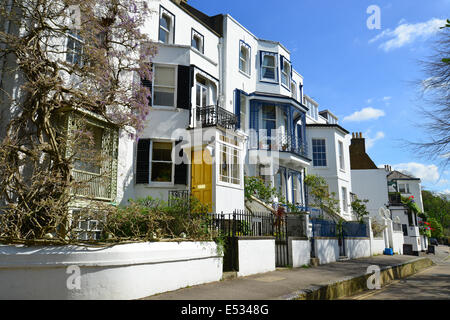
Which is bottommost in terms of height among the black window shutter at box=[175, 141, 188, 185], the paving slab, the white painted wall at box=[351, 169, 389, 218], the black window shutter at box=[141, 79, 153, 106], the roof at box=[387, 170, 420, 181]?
the paving slab

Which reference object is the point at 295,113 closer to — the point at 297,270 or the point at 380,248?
the point at 380,248

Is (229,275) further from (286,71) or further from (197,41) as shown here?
(286,71)

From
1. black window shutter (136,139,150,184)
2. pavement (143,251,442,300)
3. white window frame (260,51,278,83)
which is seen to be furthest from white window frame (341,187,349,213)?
black window shutter (136,139,150,184)

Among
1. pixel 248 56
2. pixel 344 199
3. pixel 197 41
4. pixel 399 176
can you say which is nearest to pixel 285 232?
pixel 197 41

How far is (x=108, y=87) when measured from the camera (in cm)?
1114

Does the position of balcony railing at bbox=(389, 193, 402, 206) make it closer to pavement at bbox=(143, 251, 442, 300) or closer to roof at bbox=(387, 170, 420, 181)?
roof at bbox=(387, 170, 420, 181)

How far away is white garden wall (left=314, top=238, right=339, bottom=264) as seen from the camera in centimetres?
1415

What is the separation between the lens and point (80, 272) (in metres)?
6.28

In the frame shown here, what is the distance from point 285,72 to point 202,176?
39.9ft

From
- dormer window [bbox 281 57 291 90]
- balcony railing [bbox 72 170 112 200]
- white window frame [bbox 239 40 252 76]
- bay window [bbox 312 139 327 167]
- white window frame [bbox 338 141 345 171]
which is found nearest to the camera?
balcony railing [bbox 72 170 112 200]

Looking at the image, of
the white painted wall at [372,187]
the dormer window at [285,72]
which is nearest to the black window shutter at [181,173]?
the dormer window at [285,72]

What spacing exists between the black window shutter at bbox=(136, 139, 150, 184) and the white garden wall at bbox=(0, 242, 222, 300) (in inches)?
245

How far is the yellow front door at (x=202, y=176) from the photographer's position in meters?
13.3
